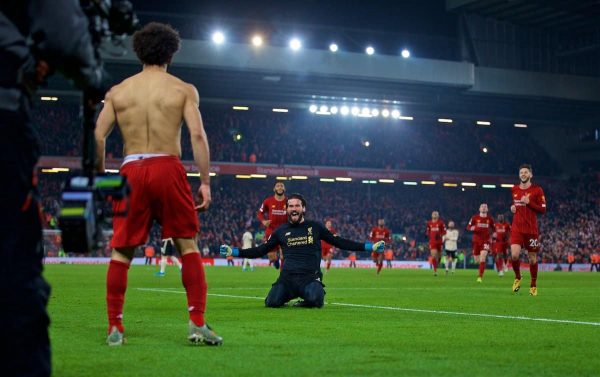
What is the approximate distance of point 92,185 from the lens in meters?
3.86

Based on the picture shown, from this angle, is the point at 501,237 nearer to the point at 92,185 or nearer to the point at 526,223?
the point at 526,223

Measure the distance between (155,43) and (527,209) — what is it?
12624 mm

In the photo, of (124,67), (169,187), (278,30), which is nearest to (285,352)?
(169,187)

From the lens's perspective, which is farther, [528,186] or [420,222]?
[420,222]

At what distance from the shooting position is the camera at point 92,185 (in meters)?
3.75

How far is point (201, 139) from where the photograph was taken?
6961mm

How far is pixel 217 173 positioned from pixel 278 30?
30.0 feet

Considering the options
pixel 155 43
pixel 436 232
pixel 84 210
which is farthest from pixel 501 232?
pixel 84 210

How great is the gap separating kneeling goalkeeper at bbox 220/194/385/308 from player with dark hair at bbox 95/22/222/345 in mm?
5075

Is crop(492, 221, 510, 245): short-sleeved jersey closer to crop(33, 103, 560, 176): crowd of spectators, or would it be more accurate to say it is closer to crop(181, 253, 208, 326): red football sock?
crop(33, 103, 560, 176): crowd of spectators

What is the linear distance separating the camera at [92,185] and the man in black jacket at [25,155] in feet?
0.46

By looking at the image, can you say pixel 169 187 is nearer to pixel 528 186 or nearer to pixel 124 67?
pixel 528 186

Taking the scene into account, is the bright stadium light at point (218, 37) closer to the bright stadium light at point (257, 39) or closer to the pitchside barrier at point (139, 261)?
the bright stadium light at point (257, 39)

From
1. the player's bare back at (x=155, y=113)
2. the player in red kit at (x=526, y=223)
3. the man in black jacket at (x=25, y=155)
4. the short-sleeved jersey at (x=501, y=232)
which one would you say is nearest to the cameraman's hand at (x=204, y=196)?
the player's bare back at (x=155, y=113)
